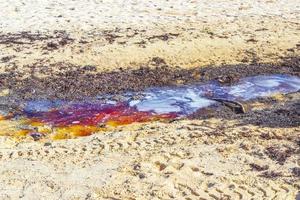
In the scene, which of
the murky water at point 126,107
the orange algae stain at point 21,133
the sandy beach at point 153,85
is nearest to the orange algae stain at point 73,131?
the murky water at point 126,107

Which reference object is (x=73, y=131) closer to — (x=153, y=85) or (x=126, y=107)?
(x=126, y=107)

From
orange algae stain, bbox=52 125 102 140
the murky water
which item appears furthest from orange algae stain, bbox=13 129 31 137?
orange algae stain, bbox=52 125 102 140

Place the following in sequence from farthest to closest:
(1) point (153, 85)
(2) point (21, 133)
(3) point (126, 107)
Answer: (1) point (153, 85) → (3) point (126, 107) → (2) point (21, 133)

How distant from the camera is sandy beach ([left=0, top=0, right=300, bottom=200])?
670cm

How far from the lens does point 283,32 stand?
43.3 feet

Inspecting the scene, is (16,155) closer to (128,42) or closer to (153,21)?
(128,42)

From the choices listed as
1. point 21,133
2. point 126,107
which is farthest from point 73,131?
point 126,107

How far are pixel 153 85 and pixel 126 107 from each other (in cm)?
115

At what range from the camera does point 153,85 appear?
10.5 m

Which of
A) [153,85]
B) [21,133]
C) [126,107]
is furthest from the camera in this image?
[153,85]

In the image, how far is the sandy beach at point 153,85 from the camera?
264 inches

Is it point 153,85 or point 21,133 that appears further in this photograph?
point 153,85

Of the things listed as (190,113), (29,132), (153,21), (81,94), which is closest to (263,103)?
(190,113)

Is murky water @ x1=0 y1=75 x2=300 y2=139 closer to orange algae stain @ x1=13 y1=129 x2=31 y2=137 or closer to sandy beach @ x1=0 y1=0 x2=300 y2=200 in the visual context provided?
orange algae stain @ x1=13 y1=129 x2=31 y2=137
